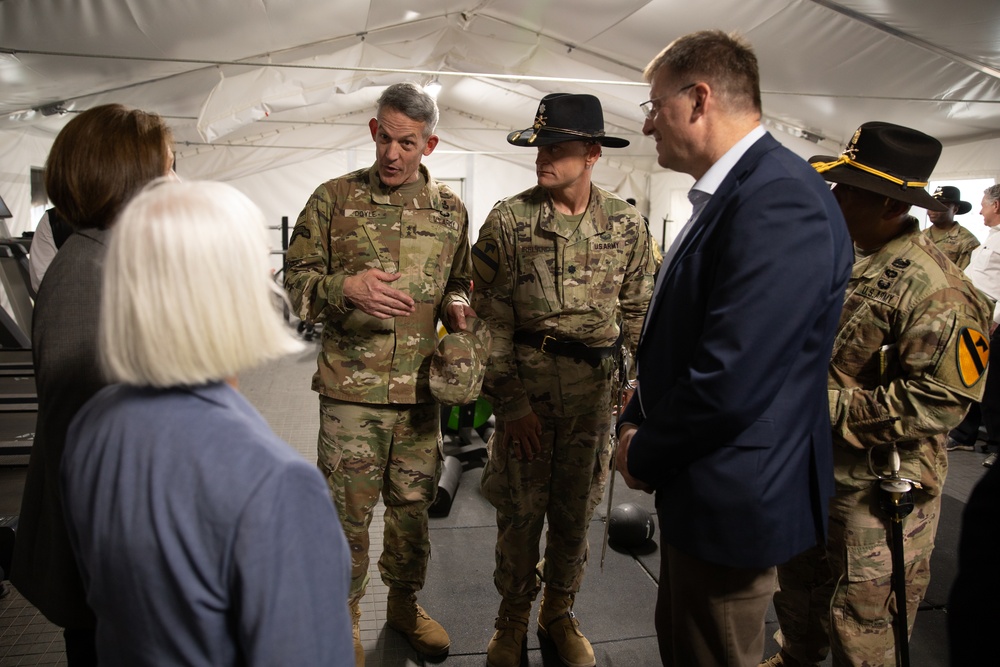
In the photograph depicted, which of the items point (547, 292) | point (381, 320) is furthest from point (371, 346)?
point (547, 292)

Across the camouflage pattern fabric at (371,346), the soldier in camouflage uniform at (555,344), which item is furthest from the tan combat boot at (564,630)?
the camouflage pattern fabric at (371,346)

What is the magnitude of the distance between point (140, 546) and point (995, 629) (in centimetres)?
108

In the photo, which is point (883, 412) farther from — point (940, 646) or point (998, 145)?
point (998, 145)

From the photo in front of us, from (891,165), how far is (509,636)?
2.06m

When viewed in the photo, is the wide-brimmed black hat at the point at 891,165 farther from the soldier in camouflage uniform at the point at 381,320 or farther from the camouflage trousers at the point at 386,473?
the camouflage trousers at the point at 386,473

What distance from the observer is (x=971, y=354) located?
1.79m

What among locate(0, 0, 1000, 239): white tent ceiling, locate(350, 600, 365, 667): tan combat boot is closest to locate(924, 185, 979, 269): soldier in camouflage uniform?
locate(0, 0, 1000, 239): white tent ceiling

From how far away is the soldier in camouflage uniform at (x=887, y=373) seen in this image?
70.4 inches

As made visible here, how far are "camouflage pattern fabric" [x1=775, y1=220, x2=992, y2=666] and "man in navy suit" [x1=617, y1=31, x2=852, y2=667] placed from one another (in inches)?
18.4

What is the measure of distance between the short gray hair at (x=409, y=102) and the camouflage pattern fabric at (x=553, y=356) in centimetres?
42

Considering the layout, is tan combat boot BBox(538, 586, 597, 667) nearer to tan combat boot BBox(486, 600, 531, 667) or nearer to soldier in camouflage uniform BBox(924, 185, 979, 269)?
tan combat boot BBox(486, 600, 531, 667)

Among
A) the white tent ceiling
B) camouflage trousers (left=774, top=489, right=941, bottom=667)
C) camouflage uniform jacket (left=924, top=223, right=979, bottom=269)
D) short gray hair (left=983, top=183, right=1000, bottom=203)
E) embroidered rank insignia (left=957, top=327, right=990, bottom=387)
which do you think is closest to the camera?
embroidered rank insignia (left=957, top=327, right=990, bottom=387)

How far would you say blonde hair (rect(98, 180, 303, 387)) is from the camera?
0.81 m

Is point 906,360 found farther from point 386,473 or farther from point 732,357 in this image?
point 386,473
